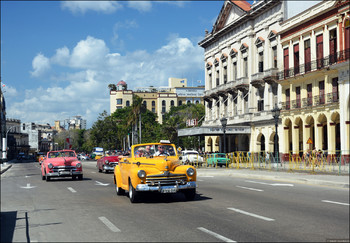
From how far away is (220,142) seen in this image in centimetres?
6550

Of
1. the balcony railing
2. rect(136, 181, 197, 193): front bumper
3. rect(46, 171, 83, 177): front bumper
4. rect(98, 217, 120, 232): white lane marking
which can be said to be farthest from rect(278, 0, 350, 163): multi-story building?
rect(98, 217, 120, 232): white lane marking

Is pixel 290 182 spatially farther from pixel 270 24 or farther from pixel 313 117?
pixel 270 24

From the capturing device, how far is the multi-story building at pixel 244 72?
50406 millimetres

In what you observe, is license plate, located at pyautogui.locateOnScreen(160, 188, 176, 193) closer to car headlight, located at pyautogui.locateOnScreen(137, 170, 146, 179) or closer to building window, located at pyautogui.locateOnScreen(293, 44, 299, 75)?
car headlight, located at pyautogui.locateOnScreen(137, 170, 146, 179)

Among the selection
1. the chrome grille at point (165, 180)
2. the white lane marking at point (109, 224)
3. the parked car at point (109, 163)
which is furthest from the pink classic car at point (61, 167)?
the white lane marking at point (109, 224)

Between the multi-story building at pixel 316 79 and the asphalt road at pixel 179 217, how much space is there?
23.0 m

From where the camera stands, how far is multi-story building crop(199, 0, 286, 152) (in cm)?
5041

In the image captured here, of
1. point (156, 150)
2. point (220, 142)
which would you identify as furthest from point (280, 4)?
point (156, 150)

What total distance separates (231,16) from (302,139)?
2130 cm

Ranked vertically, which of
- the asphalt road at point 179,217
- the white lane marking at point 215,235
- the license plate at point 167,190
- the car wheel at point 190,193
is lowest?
the asphalt road at point 179,217

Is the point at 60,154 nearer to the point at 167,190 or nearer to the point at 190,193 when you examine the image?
the point at 190,193

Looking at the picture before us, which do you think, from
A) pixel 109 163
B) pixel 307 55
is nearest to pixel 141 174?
pixel 109 163

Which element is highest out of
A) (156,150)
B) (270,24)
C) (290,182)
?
(270,24)

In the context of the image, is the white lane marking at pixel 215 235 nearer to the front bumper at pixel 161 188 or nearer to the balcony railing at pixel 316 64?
the front bumper at pixel 161 188
